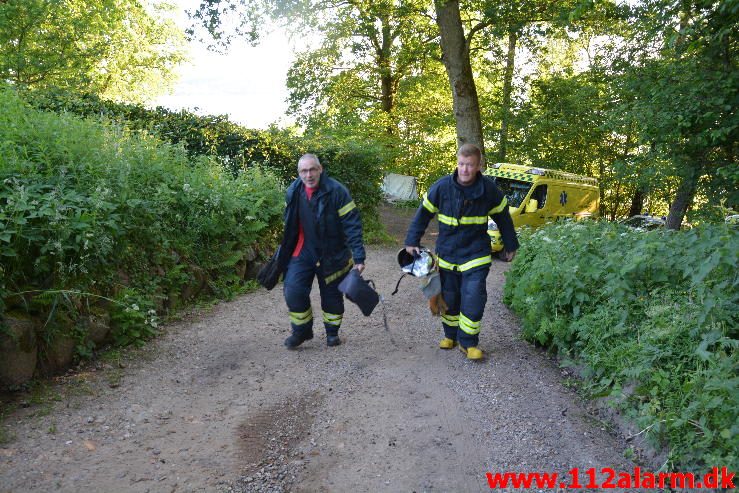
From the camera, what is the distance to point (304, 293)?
5547 mm

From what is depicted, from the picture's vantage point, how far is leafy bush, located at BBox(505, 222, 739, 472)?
3162mm

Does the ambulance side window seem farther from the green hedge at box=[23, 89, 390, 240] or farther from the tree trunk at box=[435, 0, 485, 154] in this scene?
the green hedge at box=[23, 89, 390, 240]

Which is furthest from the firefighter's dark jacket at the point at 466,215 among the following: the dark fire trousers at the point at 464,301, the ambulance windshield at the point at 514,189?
the ambulance windshield at the point at 514,189

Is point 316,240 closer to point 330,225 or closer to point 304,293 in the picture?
point 330,225

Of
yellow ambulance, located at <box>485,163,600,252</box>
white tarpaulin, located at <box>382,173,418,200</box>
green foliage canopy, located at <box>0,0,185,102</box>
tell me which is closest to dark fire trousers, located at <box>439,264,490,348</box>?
yellow ambulance, located at <box>485,163,600,252</box>

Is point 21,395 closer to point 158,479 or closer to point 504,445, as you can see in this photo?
point 158,479

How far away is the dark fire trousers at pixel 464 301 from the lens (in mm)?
5191

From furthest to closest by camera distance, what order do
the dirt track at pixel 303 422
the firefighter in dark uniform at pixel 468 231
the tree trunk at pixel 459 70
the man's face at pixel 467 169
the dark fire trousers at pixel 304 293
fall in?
the tree trunk at pixel 459 70
the dark fire trousers at pixel 304 293
the firefighter in dark uniform at pixel 468 231
the man's face at pixel 467 169
the dirt track at pixel 303 422

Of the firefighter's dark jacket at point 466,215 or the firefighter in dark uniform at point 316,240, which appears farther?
the firefighter in dark uniform at point 316,240

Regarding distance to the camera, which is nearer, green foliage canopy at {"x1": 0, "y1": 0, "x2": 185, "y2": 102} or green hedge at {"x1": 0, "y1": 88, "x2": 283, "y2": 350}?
green hedge at {"x1": 0, "y1": 88, "x2": 283, "y2": 350}

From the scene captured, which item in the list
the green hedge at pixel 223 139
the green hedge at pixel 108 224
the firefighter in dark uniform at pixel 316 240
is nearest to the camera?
the green hedge at pixel 108 224

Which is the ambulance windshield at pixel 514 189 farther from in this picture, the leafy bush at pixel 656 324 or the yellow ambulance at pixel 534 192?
the leafy bush at pixel 656 324

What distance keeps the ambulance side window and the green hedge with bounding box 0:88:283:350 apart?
8.25 meters

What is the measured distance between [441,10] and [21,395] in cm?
1443
